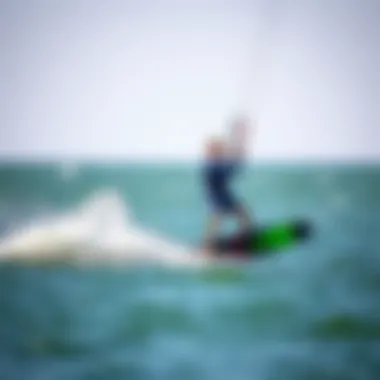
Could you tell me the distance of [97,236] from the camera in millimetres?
1576

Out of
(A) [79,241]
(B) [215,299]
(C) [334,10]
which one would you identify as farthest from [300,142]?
(A) [79,241]

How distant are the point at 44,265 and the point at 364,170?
2.64ft

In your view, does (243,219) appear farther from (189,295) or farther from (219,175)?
(189,295)

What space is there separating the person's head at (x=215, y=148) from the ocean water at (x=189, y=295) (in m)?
0.06

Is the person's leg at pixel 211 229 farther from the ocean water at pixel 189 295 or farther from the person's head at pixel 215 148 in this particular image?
the person's head at pixel 215 148

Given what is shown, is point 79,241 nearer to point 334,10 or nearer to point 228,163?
point 228,163

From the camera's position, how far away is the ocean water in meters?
1.57

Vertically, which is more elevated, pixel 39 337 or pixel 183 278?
pixel 183 278

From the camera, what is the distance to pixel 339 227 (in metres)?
1.58

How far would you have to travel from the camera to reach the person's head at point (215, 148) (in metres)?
1.58

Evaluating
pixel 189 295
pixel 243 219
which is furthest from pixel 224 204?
pixel 189 295

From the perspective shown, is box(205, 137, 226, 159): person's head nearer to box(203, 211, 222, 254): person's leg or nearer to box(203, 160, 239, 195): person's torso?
box(203, 160, 239, 195): person's torso

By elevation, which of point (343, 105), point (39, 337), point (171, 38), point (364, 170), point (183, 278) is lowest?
point (39, 337)

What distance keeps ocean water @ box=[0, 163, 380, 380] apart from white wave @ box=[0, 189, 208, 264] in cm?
2
